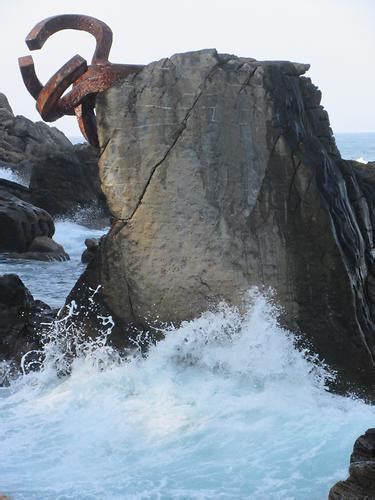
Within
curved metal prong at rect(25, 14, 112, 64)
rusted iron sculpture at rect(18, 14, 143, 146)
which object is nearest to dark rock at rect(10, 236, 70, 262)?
rusted iron sculpture at rect(18, 14, 143, 146)

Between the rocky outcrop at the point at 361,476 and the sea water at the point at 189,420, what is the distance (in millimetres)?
543

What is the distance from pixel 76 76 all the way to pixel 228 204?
113 cm

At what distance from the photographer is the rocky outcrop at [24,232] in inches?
489

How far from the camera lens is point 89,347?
16.0ft

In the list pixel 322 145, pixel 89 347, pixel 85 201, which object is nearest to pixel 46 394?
pixel 89 347

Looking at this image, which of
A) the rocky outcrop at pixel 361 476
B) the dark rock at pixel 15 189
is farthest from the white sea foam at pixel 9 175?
the rocky outcrop at pixel 361 476

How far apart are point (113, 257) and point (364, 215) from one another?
151cm

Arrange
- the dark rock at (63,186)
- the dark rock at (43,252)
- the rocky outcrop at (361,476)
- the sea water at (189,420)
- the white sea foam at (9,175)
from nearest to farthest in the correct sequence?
the rocky outcrop at (361,476) < the sea water at (189,420) < the dark rock at (43,252) < the dark rock at (63,186) < the white sea foam at (9,175)

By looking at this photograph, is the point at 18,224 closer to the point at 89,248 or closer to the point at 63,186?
the point at 89,248

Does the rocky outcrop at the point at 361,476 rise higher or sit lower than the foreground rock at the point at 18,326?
higher

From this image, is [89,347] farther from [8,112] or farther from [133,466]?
[8,112]

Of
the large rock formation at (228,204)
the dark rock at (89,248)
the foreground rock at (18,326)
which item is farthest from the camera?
the dark rock at (89,248)

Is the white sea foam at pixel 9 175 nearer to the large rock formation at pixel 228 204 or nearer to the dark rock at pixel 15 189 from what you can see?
the dark rock at pixel 15 189

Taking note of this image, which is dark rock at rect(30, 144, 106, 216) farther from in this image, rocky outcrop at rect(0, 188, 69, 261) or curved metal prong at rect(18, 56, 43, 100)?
curved metal prong at rect(18, 56, 43, 100)
